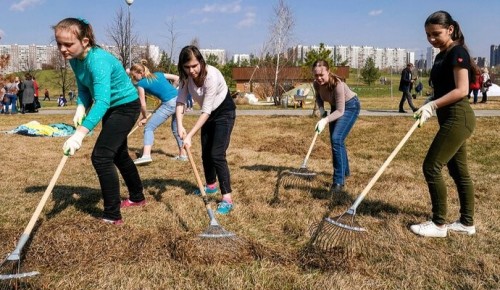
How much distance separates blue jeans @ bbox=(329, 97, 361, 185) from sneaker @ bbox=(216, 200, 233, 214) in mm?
1453

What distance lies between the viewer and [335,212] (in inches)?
163

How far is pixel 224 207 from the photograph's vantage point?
416cm

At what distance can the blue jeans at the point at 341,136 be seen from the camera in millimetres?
5008

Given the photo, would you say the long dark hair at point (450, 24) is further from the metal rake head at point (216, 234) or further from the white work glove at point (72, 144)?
the white work glove at point (72, 144)

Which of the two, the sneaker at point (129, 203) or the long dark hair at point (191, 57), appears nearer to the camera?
the long dark hair at point (191, 57)

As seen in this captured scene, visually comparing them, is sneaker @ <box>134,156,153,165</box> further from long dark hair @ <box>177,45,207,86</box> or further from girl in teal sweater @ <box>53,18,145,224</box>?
long dark hair @ <box>177,45,207,86</box>

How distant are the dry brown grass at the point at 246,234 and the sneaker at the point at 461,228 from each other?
0.06 metres

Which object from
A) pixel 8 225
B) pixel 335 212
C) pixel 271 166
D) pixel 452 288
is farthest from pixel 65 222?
pixel 271 166

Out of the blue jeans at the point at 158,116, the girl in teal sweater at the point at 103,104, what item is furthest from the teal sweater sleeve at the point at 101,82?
the blue jeans at the point at 158,116

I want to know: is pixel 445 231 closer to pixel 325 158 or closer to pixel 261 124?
pixel 325 158

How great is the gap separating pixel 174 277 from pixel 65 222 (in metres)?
1.27

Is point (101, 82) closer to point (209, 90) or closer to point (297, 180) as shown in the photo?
point (209, 90)

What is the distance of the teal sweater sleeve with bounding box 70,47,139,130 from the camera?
132 inches

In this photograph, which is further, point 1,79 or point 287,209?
point 1,79
